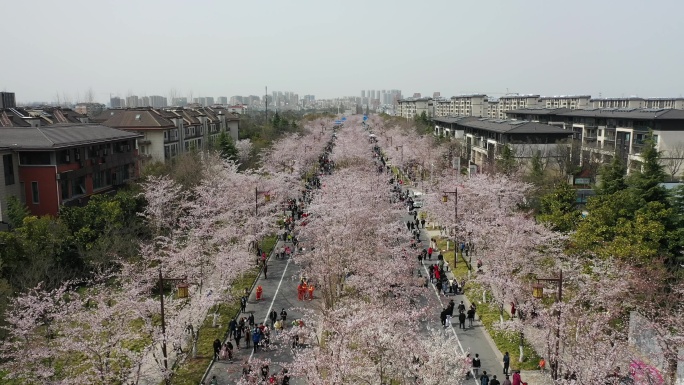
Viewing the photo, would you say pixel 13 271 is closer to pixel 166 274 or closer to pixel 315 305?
pixel 166 274

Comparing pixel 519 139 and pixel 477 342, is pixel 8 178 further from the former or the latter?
pixel 519 139

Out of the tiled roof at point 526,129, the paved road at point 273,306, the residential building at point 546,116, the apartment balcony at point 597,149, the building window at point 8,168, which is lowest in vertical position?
the paved road at point 273,306

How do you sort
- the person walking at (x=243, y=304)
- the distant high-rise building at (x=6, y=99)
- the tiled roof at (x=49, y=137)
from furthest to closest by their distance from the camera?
the distant high-rise building at (x=6, y=99), the tiled roof at (x=49, y=137), the person walking at (x=243, y=304)

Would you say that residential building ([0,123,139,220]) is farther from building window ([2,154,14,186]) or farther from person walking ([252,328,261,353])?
person walking ([252,328,261,353])

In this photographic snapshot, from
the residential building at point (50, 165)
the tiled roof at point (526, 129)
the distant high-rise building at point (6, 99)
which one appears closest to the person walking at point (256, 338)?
the residential building at point (50, 165)

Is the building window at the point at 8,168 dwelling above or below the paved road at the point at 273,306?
above

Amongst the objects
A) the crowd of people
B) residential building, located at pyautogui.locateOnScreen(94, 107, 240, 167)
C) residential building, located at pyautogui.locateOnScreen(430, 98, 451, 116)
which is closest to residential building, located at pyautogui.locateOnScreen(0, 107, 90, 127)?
→ residential building, located at pyautogui.locateOnScreen(94, 107, 240, 167)

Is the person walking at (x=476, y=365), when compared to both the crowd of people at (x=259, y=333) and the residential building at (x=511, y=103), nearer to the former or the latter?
the crowd of people at (x=259, y=333)

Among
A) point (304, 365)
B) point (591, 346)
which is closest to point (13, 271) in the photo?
point (304, 365)
